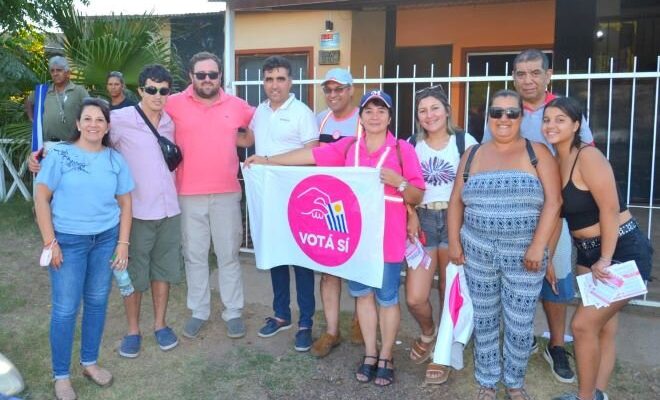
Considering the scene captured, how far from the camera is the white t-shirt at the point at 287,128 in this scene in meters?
4.18

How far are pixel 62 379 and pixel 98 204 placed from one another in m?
1.09

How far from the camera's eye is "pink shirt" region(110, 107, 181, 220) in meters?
3.93

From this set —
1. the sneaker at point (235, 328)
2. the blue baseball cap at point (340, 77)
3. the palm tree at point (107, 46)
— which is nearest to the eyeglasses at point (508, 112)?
the blue baseball cap at point (340, 77)

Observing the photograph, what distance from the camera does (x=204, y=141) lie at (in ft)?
13.8

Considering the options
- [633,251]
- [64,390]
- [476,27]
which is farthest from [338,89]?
[476,27]

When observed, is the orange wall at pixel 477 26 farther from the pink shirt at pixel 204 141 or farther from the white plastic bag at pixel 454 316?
the white plastic bag at pixel 454 316

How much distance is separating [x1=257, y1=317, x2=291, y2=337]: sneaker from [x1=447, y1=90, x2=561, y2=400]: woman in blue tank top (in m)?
1.60

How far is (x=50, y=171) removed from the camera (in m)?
3.38

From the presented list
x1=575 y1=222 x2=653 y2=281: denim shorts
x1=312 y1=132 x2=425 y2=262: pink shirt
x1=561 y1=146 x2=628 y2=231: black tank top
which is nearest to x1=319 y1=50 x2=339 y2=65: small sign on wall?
x1=312 y1=132 x2=425 y2=262: pink shirt

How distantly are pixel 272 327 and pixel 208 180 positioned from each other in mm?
1191

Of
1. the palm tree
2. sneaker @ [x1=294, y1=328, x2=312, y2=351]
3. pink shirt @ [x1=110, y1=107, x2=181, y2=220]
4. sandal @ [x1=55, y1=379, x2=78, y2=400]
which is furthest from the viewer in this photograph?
the palm tree

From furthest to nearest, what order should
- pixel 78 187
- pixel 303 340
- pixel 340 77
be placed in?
pixel 303 340, pixel 340 77, pixel 78 187

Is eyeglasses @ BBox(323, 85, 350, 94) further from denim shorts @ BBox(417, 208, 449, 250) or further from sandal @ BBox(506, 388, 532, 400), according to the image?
sandal @ BBox(506, 388, 532, 400)

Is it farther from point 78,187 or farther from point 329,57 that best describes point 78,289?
point 329,57
